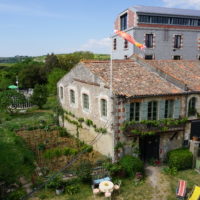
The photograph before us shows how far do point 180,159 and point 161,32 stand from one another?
2361 cm

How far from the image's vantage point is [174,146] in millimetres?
15914

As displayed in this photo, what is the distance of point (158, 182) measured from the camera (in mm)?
13422

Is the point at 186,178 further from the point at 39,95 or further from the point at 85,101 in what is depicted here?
the point at 39,95

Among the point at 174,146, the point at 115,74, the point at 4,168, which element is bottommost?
the point at 174,146

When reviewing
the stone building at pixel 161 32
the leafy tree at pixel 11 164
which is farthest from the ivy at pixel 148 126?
the stone building at pixel 161 32

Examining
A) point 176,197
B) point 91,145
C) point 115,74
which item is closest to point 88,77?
point 115,74

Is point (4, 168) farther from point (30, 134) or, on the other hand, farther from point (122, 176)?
point (30, 134)

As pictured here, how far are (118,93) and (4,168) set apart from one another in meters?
7.47

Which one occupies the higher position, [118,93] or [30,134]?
[118,93]

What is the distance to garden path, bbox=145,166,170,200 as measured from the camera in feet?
40.1

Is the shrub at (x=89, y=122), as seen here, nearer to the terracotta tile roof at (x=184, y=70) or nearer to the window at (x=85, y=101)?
the window at (x=85, y=101)

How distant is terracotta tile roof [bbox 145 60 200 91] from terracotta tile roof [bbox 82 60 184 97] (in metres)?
1.18

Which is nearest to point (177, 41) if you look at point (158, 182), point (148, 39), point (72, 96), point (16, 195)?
point (148, 39)

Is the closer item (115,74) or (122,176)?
(122,176)
